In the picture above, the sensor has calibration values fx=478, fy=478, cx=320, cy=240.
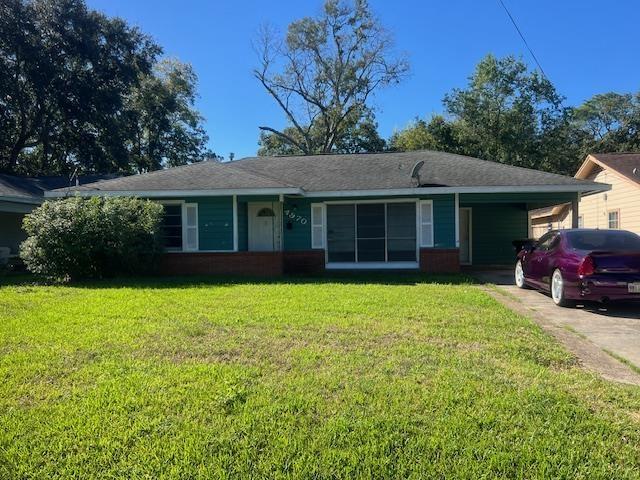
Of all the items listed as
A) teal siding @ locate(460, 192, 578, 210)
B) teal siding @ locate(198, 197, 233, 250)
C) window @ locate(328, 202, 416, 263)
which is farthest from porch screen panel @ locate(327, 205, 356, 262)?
teal siding @ locate(460, 192, 578, 210)

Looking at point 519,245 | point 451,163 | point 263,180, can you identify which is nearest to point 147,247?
point 263,180

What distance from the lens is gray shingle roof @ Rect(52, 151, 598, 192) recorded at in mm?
13758

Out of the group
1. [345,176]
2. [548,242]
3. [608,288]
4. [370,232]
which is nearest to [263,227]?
[345,176]

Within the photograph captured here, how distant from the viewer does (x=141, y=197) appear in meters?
14.0

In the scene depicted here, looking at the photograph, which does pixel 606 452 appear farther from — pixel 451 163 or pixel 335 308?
pixel 451 163

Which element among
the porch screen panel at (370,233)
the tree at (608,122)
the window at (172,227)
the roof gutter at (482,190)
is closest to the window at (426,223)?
the roof gutter at (482,190)

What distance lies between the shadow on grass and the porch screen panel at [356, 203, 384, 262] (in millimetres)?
1540

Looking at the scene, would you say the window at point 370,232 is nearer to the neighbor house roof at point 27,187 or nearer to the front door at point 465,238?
the front door at point 465,238

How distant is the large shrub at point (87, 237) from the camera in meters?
12.0

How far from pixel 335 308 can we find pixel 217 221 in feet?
23.7

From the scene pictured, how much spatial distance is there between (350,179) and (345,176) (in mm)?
534

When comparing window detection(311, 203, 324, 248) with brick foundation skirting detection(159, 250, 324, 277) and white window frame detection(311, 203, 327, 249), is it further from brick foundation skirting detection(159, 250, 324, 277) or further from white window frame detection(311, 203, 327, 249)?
brick foundation skirting detection(159, 250, 324, 277)

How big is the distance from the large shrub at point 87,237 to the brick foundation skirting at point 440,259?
7.73 m

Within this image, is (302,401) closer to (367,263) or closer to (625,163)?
(367,263)
